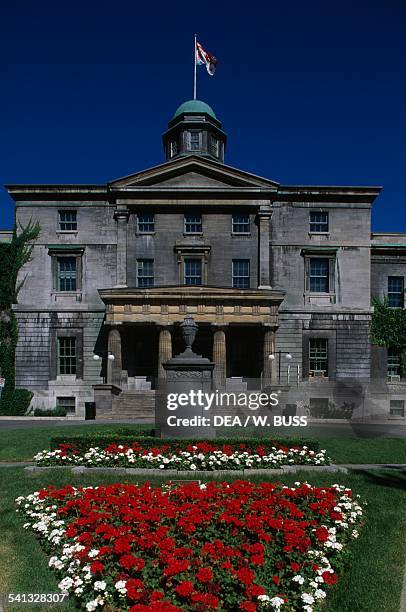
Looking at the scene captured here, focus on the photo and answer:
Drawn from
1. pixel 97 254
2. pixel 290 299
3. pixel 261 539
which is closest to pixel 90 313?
pixel 97 254

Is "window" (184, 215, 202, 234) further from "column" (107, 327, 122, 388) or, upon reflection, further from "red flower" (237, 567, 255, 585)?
"red flower" (237, 567, 255, 585)

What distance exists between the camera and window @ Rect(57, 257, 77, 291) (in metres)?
36.1

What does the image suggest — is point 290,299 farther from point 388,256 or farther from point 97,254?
point 97,254

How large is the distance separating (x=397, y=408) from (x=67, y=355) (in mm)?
22765

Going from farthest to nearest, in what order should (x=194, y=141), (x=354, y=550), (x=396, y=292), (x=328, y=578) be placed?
1. (x=194, y=141)
2. (x=396, y=292)
3. (x=354, y=550)
4. (x=328, y=578)

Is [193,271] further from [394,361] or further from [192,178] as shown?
[394,361]

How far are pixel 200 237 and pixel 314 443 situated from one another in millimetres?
A: 22603

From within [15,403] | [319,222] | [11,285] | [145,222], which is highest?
[319,222]

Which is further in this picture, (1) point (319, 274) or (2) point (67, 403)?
(1) point (319, 274)

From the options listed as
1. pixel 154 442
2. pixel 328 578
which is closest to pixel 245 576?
pixel 328 578

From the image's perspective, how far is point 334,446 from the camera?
60.4 feet

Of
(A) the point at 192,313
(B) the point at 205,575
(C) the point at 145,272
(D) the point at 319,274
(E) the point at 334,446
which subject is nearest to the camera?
(B) the point at 205,575

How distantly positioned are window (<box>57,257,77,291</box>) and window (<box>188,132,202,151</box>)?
13.3 meters

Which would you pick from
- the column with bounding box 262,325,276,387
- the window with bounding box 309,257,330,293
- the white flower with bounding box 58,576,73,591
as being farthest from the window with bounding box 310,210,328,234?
the white flower with bounding box 58,576,73,591
